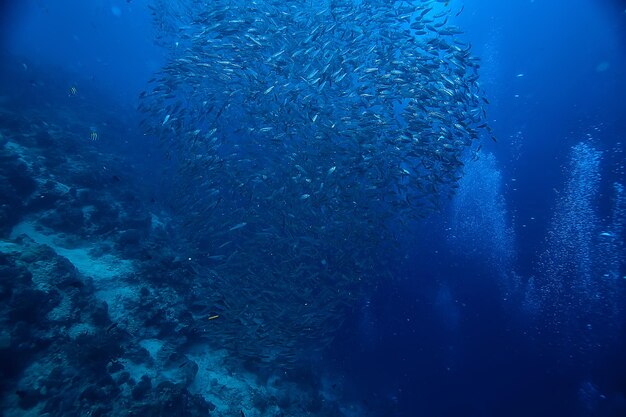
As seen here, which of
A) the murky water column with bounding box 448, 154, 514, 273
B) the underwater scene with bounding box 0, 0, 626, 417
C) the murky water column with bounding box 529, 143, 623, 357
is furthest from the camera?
the murky water column with bounding box 448, 154, 514, 273

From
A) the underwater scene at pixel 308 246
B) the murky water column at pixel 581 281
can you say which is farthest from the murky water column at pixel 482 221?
the murky water column at pixel 581 281

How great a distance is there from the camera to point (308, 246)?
10.4m

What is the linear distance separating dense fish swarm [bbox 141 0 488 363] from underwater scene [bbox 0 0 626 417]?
8cm

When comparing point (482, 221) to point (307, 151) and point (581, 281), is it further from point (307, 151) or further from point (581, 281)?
point (307, 151)

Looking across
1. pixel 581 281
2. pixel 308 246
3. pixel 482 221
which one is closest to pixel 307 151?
pixel 308 246

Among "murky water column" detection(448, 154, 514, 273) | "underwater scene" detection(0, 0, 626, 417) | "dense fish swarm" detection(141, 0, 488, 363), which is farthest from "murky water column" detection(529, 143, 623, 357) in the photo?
"dense fish swarm" detection(141, 0, 488, 363)

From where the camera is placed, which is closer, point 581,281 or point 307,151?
point 307,151

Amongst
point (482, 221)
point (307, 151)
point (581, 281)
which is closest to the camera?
point (307, 151)

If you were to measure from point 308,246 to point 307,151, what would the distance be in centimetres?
293

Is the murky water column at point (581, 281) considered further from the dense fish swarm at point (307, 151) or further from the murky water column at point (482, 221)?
the dense fish swarm at point (307, 151)

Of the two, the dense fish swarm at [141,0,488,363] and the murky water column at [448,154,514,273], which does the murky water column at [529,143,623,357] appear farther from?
the dense fish swarm at [141,0,488,363]

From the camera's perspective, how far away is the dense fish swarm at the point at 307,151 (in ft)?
30.4

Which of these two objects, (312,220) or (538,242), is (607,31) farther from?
(312,220)

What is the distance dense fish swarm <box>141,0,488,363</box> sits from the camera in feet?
30.4
